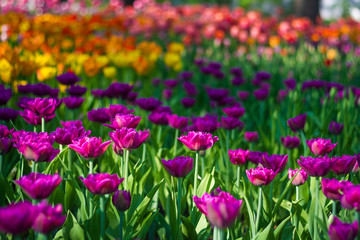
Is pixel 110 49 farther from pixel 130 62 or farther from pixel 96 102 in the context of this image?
pixel 96 102

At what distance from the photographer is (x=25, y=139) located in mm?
1327

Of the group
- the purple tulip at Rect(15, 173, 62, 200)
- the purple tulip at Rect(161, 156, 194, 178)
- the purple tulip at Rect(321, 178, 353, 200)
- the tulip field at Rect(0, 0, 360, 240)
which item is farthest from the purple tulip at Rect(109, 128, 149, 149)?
the purple tulip at Rect(321, 178, 353, 200)

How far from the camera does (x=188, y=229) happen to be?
1.39 meters

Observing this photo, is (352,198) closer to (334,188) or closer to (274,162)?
(334,188)

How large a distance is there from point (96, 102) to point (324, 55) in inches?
138

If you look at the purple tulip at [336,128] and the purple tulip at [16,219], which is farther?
the purple tulip at [336,128]

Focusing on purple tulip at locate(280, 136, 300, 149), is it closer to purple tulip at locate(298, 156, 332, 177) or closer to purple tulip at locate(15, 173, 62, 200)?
purple tulip at locate(298, 156, 332, 177)

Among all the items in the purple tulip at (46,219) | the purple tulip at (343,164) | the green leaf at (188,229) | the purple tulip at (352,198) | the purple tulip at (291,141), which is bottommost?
the green leaf at (188,229)

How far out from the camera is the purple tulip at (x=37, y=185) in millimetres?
1036

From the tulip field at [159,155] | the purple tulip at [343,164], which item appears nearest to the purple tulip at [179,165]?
the tulip field at [159,155]

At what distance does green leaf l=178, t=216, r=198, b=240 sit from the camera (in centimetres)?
136

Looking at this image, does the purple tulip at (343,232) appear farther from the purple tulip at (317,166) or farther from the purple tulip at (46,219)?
the purple tulip at (46,219)

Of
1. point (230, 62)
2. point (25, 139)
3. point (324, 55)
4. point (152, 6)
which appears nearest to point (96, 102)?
point (25, 139)

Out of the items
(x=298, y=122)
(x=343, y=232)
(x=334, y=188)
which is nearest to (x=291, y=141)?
(x=298, y=122)
